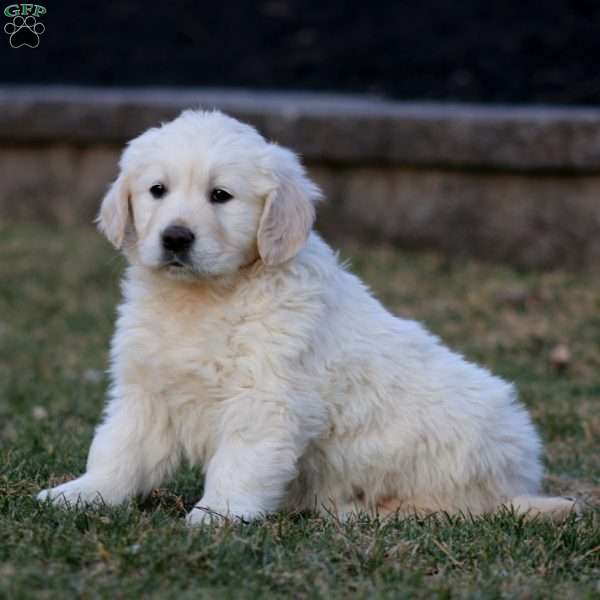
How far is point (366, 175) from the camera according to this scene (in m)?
9.41

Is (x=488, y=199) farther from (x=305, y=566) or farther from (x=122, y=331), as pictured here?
(x=305, y=566)

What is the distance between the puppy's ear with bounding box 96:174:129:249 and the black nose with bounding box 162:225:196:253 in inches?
14.1

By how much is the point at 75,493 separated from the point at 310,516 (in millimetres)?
790

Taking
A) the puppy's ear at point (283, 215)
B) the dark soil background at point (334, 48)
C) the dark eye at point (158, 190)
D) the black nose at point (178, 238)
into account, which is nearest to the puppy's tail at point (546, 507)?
the puppy's ear at point (283, 215)

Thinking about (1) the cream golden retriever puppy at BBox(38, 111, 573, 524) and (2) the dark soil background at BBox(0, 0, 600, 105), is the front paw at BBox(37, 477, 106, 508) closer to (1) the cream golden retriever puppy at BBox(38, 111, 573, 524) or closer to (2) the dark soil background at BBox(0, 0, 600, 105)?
(1) the cream golden retriever puppy at BBox(38, 111, 573, 524)

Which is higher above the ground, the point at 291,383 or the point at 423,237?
the point at 291,383

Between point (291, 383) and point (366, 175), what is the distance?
18.3ft

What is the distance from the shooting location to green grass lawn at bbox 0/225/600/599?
10.8ft

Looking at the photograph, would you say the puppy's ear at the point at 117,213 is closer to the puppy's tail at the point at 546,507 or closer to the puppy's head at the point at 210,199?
the puppy's head at the point at 210,199

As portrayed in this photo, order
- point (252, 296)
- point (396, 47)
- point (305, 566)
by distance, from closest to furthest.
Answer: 1. point (305, 566)
2. point (252, 296)
3. point (396, 47)

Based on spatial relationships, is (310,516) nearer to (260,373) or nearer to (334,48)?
(260,373)

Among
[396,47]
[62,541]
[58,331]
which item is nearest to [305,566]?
[62,541]

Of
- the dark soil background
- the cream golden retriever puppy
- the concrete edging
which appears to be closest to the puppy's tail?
the cream golden retriever puppy

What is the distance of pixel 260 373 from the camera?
399 centimetres
